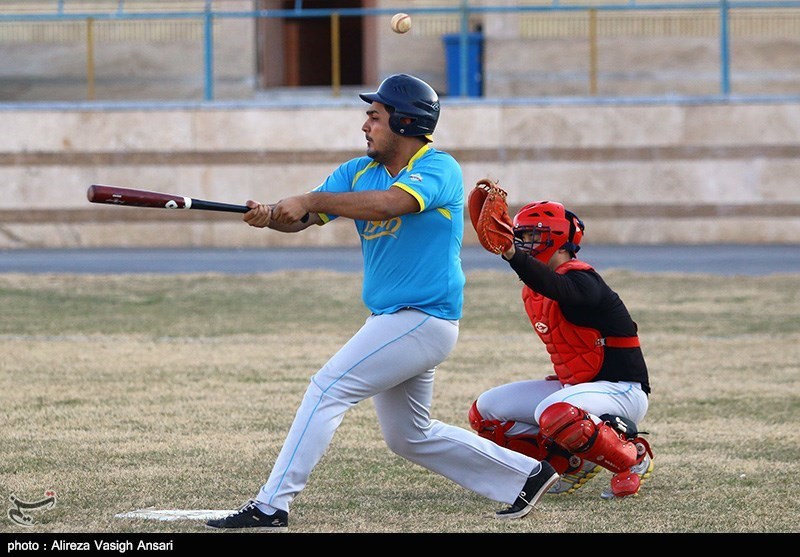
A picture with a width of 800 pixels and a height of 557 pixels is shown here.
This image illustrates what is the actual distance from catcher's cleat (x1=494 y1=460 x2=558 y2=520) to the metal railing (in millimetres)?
15802

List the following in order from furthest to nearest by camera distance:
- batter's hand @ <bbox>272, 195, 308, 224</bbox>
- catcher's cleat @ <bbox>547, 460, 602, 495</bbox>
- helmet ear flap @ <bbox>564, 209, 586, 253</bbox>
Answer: helmet ear flap @ <bbox>564, 209, 586, 253</bbox>, catcher's cleat @ <bbox>547, 460, 602, 495</bbox>, batter's hand @ <bbox>272, 195, 308, 224</bbox>

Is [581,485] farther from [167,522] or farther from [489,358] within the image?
[489,358]

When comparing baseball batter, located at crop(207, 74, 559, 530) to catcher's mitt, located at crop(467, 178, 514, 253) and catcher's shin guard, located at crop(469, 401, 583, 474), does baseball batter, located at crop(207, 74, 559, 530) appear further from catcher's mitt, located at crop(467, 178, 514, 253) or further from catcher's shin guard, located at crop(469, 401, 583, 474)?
catcher's shin guard, located at crop(469, 401, 583, 474)

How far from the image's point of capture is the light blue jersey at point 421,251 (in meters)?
5.68

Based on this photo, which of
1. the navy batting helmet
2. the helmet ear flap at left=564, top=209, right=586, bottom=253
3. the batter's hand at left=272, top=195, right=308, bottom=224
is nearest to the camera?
the batter's hand at left=272, top=195, right=308, bottom=224

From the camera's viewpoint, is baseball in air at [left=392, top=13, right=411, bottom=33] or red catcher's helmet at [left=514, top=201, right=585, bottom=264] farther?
baseball in air at [left=392, top=13, right=411, bottom=33]

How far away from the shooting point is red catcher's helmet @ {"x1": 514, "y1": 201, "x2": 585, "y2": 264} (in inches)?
254

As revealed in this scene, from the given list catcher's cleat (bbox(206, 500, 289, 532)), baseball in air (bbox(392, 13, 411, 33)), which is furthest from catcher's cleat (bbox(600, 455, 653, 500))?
baseball in air (bbox(392, 13, 411, 33))

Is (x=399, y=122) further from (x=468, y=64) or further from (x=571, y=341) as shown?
(x=468, y=64)

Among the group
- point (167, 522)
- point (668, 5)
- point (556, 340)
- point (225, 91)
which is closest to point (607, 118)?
point (668, 5)

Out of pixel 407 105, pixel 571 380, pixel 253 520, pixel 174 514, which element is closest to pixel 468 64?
pixel 571 380

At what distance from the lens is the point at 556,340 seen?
650 cm

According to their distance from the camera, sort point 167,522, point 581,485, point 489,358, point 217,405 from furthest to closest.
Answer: point 489,358 < point 217,405 < point 581,485 < point 167,522

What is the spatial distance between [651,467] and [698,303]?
7879 mm
